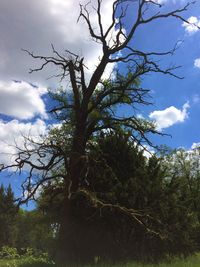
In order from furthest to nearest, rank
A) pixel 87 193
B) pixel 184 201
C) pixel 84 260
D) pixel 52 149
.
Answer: pixel 184 201 < pixel 52 149 < pixel 84 260 < pixel 87 193

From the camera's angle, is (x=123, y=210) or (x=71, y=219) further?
(x=71, y=219)

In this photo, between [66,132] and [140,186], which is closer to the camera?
[140,186]

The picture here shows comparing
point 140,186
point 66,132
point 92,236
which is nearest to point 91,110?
point 140,186

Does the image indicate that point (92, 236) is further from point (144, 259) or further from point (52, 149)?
point (52, 149)

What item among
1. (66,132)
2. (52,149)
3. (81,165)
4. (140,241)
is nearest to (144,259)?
(140,241)


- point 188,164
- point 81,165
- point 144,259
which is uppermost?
point 188,164

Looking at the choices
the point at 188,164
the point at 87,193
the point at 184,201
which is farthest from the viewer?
the point at 188,164

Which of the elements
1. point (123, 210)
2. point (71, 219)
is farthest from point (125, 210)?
point (71, 219)

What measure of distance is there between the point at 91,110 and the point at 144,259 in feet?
26.1

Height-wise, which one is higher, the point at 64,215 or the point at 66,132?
the point at 66,132

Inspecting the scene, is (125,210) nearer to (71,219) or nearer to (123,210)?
(123,210)

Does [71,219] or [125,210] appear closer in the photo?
[125,210]

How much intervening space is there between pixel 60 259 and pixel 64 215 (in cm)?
210

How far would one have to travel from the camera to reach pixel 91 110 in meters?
26.1
